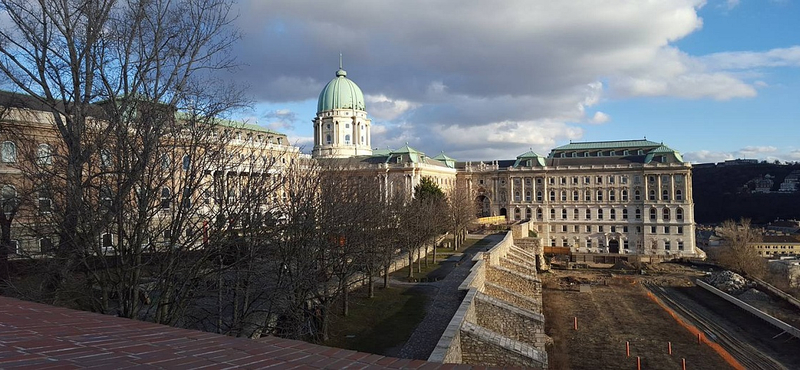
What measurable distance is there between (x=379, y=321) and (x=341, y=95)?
7944 centimetres

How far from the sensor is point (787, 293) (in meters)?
48.1

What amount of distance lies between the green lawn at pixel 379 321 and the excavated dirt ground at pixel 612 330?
7824mm

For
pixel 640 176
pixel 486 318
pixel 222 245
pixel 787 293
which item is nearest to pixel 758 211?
pixel 640 176

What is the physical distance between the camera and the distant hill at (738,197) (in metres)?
145

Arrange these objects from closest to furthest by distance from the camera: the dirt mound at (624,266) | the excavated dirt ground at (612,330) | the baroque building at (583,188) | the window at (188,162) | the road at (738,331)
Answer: the window at (188,162) → the excavated dirt ground at (612,330) → the road at (738,331) → the dirt mound at (624,266) → the baroque building at (583,188)

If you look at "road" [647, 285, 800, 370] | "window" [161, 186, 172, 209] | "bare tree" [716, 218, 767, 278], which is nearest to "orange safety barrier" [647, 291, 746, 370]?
"road" [647, 285, 800, 370]

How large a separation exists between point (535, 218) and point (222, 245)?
7769 centimetres

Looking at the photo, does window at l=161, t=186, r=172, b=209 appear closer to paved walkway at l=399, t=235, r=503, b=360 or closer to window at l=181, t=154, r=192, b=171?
window at l=181, t=154, r=192, b=171

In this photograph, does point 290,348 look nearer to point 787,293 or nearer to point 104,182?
point 104,182

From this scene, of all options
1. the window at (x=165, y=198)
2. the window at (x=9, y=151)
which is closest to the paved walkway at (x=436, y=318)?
the window at (x=165, y=198)

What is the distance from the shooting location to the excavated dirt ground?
27250mm

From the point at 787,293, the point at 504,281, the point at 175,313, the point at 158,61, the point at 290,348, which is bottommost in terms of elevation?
the point at 787,293

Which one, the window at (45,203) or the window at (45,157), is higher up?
the window at (45,157)

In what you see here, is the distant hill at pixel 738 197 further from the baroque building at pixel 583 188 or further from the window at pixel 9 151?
the window at pixel 9 151
